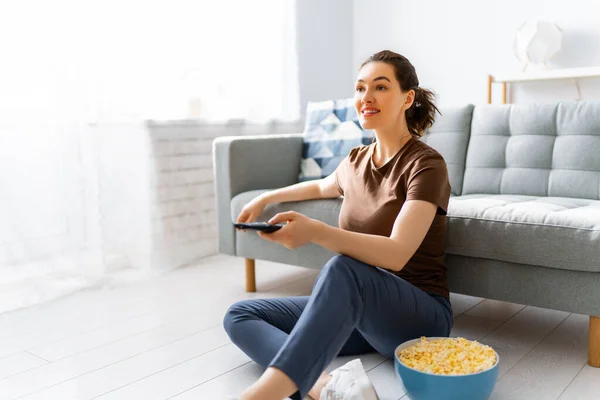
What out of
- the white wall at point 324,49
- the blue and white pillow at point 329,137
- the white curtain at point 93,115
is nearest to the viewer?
the white curtain at point 93,115

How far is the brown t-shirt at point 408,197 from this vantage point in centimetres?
145

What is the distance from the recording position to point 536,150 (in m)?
2.21

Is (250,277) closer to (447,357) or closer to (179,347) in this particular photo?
(179,347)

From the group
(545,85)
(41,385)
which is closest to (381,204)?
(41,385)

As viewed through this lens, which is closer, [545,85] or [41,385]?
[41,385]

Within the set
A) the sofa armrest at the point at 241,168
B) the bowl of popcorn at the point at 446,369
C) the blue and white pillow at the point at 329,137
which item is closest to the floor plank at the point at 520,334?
the bowl of popcorn at the point at 446,369

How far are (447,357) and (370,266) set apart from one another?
265 millimetres

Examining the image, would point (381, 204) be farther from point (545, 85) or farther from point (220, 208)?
point (545, 85)

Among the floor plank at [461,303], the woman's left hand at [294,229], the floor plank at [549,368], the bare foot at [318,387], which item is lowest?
the floor plank at [461,303]

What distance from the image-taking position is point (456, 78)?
3.68m

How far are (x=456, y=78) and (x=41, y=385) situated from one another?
2915 mm

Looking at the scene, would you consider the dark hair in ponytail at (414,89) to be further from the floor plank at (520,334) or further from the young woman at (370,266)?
the floor plank at (520,334)

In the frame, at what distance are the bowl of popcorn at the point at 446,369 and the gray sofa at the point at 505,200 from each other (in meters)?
0.37

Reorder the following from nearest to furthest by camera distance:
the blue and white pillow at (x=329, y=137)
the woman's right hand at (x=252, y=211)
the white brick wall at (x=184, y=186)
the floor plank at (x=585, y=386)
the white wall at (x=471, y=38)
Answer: the floor plank at (x=585, y=386), the woman's right hand at (x=252, y=211), the blue and white pillow at (x=329, y=137), the white brick wall at (x=184, y=186), the white wall at (x=471, y=38)
